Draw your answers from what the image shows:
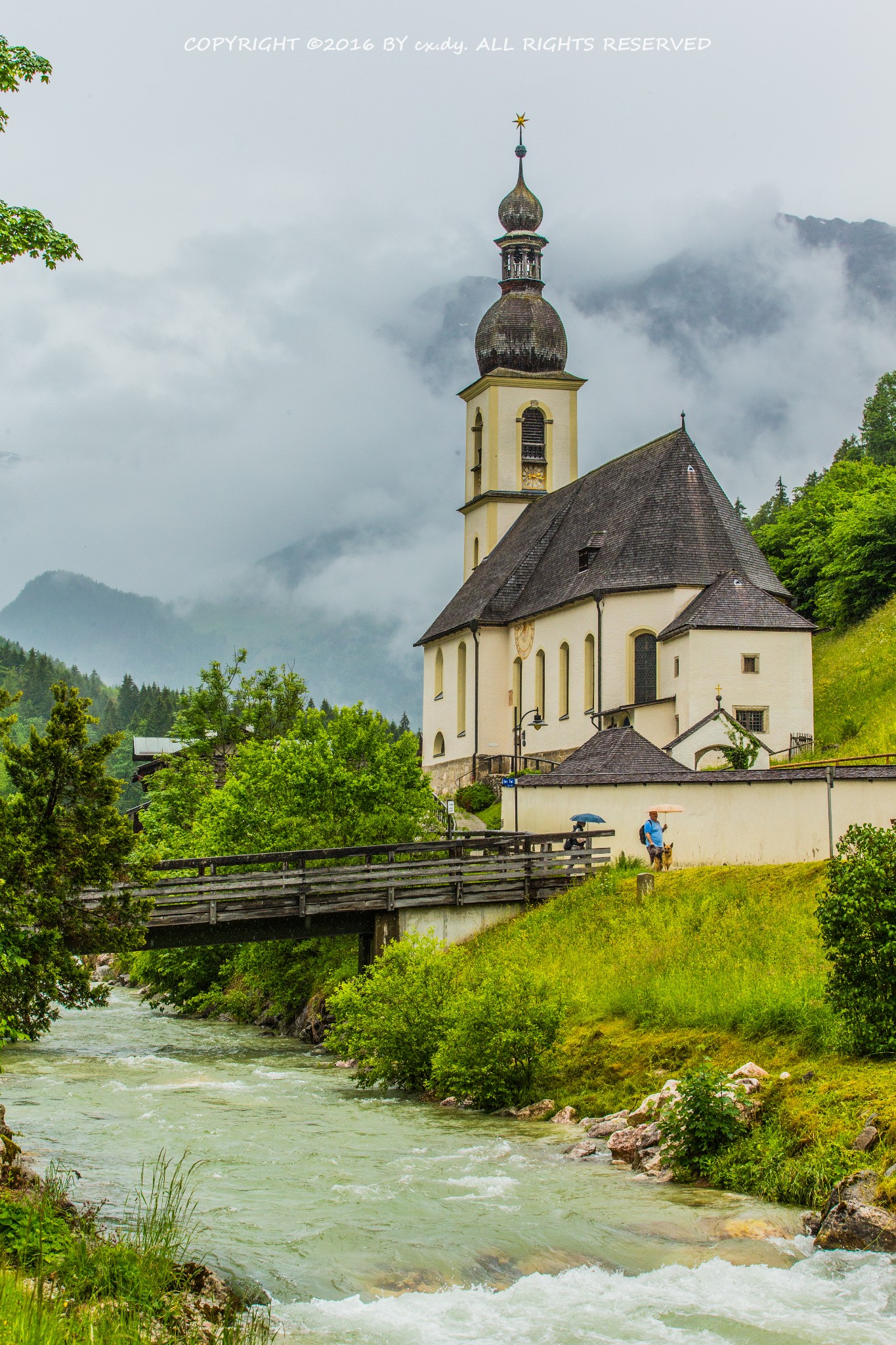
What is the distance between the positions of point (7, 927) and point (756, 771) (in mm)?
19977

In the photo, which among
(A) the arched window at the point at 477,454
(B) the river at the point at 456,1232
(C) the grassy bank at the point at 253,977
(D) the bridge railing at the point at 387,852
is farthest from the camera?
(A) the arched window at the point at 477,454

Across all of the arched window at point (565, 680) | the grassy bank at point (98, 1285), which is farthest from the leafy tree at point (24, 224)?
the arched window at point (565, 680)

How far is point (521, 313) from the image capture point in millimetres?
67812

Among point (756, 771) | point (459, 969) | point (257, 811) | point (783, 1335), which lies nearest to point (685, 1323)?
point (783, 1335)

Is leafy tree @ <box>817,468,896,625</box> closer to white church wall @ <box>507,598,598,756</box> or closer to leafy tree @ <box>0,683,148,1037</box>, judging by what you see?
white church wall @ <box>507,598,598,756</box>

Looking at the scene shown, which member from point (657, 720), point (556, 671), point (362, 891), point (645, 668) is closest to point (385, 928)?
point (362, 891)

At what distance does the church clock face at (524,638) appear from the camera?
5619 cm

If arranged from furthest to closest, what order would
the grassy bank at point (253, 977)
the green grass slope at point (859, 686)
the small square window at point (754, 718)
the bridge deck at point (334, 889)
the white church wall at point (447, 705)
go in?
the white church wall at point (447, 705) → the green grass slope at point (859, 686) → the small square window at point (754, 718) → the grassy bank at point (253, 977) → the bridge deck at point (334, 889)

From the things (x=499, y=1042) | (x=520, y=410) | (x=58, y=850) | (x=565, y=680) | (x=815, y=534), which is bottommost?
(x=499, y=1042)

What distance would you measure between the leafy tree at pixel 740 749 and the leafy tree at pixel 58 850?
87.7ft

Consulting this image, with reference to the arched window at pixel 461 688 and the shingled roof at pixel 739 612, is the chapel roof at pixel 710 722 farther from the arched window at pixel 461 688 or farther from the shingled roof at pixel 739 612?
the arched window at pixel 461 688

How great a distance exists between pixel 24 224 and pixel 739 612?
3259cm

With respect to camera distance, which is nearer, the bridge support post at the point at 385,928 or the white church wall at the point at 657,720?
the bridge support post at the point at 385,928

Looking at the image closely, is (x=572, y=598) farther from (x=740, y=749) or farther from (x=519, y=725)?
(x=740, y=749)
